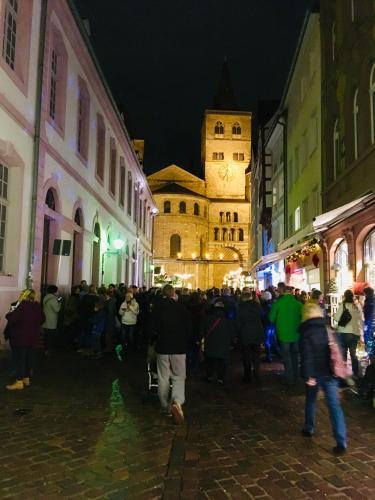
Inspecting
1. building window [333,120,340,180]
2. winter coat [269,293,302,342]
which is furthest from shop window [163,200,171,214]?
winter coat [269,293,302,342]

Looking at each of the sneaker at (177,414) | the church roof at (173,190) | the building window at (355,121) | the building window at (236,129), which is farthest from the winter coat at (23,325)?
the building window at (236,129)

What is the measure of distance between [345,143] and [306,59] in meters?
8.73

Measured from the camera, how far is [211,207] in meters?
79.4

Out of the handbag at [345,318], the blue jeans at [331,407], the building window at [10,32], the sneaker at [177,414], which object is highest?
the building window at [10,32]

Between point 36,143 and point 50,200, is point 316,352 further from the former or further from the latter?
point 50,200

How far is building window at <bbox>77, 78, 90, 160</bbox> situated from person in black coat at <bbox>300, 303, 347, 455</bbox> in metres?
14.8

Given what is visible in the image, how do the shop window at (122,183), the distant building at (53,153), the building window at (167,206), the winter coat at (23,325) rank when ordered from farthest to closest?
the building window at (167,206) < the shop window at (122,183) < the distant building at (53,153) < the winter coat at (23,325)

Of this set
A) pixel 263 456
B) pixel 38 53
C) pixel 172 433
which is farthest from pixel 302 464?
pixel 38 53

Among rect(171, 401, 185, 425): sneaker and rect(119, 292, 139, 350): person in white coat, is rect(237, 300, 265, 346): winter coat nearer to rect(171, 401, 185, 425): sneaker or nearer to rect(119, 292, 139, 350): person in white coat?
rect(171, 401, 185, 425): sneaker

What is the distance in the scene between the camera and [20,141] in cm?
1245

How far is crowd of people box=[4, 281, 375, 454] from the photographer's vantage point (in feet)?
18.9

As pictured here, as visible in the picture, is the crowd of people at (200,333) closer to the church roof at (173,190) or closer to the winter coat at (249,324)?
the winter coat at (249,324)

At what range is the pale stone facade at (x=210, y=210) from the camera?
245ft

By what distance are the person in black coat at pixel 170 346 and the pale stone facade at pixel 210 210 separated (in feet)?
210
